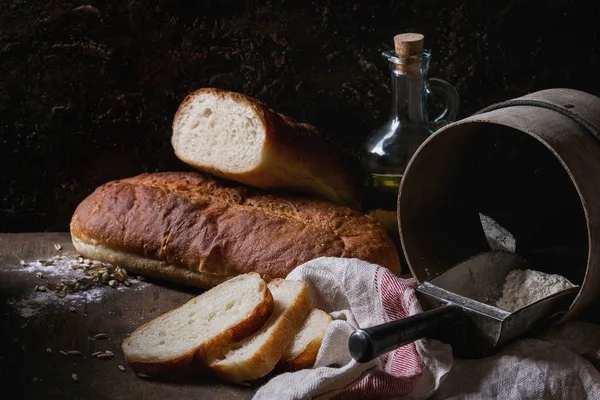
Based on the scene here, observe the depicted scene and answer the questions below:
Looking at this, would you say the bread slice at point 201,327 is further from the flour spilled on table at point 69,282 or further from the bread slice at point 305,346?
the flour spilled on table at point 69,282

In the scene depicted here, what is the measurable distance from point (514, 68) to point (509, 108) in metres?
0.72

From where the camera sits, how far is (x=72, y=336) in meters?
2.29

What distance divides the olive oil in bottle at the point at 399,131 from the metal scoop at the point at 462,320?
23.1 inches

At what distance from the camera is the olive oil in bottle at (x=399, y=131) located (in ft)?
8.47

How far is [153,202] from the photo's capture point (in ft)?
8.82

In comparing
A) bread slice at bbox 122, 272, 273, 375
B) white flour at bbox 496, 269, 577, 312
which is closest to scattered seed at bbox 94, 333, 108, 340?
bread slice at bbox 122, 272, 273, 375

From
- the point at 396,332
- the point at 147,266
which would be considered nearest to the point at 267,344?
the point at 396,332

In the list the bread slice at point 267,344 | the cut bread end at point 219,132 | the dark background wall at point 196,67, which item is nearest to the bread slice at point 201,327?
the bread slice at point 267,344

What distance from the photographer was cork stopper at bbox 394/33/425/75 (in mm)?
2482

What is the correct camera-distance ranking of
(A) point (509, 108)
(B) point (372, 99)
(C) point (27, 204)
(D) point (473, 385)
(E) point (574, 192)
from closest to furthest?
(D) point (473, 385) → (A) point (509, 108) → (E) point (574, 192) → (B) point (372, 99) → (C) point (27, 204)

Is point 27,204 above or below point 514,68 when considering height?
below

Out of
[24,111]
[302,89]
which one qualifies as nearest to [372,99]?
[302,89]

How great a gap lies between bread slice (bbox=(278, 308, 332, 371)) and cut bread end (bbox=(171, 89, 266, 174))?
0.69 m

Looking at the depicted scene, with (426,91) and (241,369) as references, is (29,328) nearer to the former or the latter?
(241,369)
